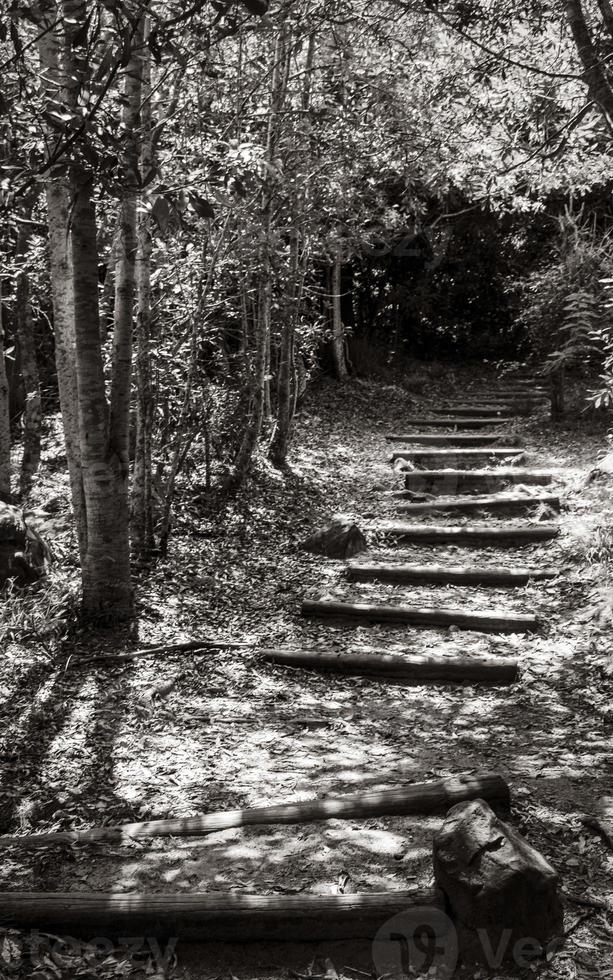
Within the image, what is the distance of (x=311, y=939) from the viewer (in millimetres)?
2707

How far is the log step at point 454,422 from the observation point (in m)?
12.9

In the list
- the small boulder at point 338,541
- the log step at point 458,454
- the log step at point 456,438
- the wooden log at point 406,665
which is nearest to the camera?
the wooden log at point 406,665

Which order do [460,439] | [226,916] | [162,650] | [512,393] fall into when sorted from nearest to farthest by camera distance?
1. [226,916]
2. [162,650]
3. [460,439]
4. [512,393]

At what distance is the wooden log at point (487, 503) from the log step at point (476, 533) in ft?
1.39

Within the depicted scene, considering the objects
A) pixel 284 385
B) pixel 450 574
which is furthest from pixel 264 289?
pixel 450 574

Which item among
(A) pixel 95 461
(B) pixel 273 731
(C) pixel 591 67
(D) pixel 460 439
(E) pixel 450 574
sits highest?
(C) pixel 591 67

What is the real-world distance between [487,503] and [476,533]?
84cm

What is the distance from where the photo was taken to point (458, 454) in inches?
419

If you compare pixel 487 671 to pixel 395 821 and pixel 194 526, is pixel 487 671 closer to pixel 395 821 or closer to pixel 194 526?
pixel 395 821

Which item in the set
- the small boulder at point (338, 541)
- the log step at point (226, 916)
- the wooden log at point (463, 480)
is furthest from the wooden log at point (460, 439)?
the log step at point (226, 916)

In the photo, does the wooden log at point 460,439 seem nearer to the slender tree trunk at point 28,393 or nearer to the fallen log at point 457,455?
the fallen log at point 457,455

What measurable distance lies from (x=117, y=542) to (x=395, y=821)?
2.99 metres

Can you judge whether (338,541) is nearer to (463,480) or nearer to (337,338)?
(463,480)

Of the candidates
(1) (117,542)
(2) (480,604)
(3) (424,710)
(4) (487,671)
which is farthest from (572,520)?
(1) (117,542)
